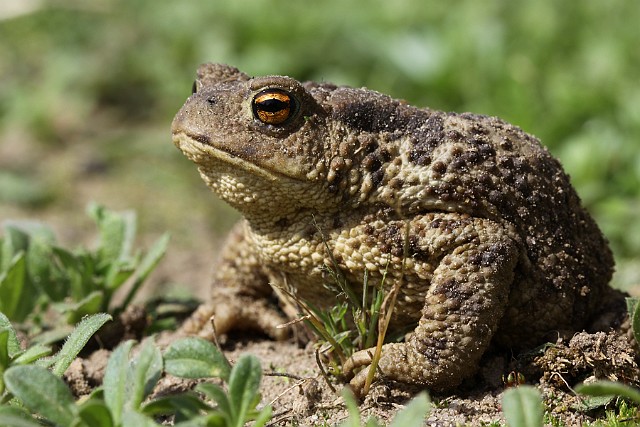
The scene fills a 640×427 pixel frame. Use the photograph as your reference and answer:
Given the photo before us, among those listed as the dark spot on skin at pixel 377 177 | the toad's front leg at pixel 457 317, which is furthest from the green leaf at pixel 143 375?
the dark spot on skin at pixel 377 177

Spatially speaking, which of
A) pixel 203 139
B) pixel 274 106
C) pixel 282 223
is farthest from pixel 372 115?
pixel 203 139

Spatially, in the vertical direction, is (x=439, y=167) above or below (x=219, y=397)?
above

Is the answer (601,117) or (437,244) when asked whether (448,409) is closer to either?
(437,244)

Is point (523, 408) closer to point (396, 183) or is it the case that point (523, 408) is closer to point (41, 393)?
point (396, 183)

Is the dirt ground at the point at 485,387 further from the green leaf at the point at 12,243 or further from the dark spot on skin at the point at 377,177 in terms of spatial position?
the green leaf at the point at 12,243

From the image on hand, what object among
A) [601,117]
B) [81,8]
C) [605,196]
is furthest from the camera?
[81,8]

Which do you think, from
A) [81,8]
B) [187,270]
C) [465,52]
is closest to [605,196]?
[465,52]
